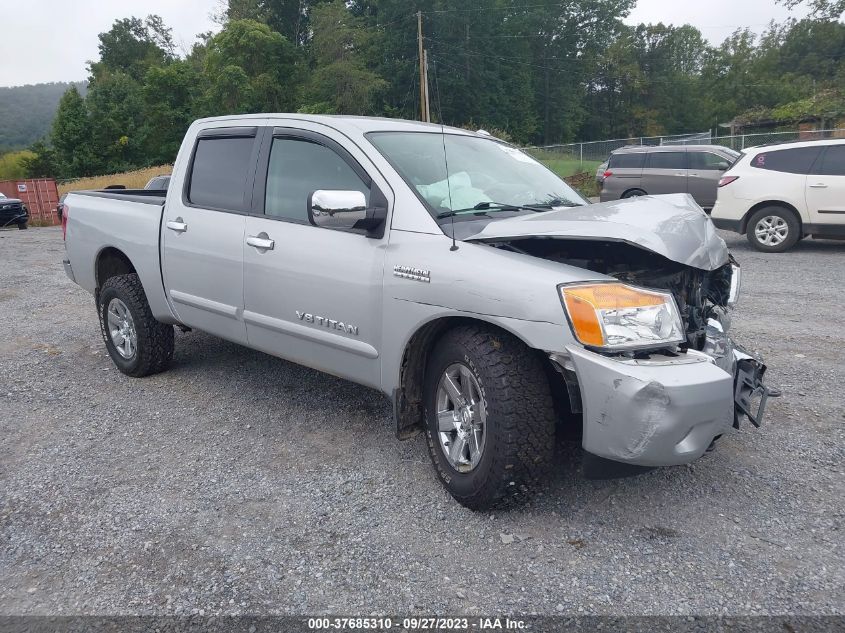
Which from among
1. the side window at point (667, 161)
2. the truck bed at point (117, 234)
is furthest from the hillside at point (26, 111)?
the truck bed at point (117, 234)

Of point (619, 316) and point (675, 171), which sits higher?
point (675, 171)

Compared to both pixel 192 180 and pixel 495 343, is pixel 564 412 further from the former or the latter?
pixel 192 180

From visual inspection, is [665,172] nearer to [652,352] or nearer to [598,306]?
[652,352]

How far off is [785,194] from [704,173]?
15.3 feet

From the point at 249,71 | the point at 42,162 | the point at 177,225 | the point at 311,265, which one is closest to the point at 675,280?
the point at 311,265

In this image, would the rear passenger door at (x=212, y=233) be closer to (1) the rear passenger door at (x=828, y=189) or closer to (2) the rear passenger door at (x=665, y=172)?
(1) the rear passenger door at (x=828, y=189)

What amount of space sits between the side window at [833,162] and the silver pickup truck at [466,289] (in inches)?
306

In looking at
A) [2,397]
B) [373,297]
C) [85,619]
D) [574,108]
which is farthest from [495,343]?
[574,108]

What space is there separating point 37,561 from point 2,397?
2.54m

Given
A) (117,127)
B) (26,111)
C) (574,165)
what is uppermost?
(26,111)

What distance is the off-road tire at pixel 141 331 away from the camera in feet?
16.2

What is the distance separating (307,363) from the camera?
12.6 feet

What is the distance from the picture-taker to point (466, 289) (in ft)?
9.67

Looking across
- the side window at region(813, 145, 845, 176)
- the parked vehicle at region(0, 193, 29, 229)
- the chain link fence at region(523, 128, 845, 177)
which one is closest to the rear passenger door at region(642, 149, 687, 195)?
the side window at region(813, 145, 845, 176)
